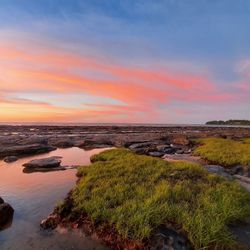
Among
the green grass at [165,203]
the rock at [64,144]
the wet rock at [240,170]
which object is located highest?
the green grass at [165,203]

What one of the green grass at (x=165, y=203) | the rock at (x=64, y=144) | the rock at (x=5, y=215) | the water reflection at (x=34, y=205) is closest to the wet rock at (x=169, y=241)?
the green grass at (x=165, y=203)

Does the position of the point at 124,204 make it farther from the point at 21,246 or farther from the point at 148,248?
the point at 21,246

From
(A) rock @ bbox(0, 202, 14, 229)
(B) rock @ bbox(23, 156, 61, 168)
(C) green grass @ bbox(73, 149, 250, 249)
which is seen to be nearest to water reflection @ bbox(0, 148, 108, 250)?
(A) rock @ bbox(0, 202, 14, 229)

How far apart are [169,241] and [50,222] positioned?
4300 mm

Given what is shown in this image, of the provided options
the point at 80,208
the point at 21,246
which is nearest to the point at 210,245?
the point at 80,208

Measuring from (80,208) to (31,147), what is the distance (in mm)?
22138

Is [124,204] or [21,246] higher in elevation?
[124,204]

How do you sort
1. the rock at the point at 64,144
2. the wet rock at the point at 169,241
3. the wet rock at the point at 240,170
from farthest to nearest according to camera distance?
the rock at the point at 64,144 → the wet rock at the point at 240,170 → the wet rock at the point at 169,241

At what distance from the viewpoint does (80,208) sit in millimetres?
9477

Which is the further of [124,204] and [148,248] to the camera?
[124,204]

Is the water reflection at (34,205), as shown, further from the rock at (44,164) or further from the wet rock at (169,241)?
the wet rock at (169,241)

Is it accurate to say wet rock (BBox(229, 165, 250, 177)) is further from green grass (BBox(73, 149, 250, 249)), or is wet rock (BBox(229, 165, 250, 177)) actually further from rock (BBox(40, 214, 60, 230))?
rock (BBox(40, 214, 60, 230))

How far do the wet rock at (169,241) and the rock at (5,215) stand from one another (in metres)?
5.48

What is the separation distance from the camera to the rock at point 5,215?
29.5 feet
